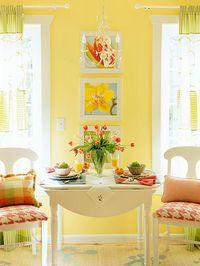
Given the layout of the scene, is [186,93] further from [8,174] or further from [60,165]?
[8,174]

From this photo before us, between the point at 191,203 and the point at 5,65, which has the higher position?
the point at 5,65

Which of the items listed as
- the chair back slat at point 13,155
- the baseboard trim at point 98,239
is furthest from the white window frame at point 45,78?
the baseboard trim at point 98,239

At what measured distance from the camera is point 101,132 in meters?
3.64

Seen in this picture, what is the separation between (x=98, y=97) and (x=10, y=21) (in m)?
Result: 1.04

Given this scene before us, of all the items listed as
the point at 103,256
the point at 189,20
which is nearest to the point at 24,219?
the point at 103,256

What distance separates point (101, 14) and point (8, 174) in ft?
5.49

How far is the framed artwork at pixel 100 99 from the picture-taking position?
411cm

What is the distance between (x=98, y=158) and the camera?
3639mm

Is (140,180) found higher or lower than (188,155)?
lower

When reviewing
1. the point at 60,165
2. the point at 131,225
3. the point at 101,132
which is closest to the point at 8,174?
the point at 60,165

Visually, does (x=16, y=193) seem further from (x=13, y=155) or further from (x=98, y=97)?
(x=98, y=97)

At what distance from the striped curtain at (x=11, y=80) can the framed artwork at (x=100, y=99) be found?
0.55 m

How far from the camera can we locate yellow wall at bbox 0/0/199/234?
407 centimetres

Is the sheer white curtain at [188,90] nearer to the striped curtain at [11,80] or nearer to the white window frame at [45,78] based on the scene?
the white window frame at [45,78]
